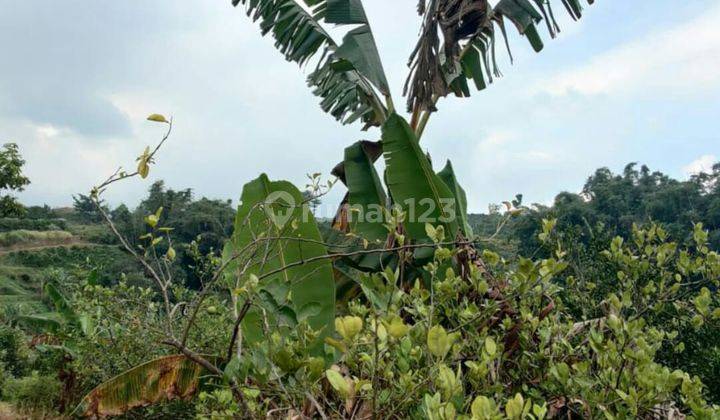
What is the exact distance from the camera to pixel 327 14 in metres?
4.89

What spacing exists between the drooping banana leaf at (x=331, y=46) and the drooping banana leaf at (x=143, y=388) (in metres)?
2.77

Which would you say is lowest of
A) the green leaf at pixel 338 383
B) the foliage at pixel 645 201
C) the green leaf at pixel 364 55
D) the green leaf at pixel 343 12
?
the green leaf at pixel 338 383

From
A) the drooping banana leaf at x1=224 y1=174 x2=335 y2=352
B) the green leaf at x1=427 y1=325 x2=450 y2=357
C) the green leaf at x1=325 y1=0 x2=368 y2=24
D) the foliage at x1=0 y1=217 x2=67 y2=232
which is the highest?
the foliage at x1=0 y1=217 x2=67 y2=232

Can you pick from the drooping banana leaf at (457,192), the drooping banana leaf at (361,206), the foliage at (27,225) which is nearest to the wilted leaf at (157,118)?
the drooping banana leaf at (361,206)

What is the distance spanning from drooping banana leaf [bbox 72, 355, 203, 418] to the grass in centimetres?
3643

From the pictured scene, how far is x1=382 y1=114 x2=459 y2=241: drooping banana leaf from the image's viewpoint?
12.0 ft

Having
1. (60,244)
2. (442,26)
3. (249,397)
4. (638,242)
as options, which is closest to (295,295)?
(249,397)

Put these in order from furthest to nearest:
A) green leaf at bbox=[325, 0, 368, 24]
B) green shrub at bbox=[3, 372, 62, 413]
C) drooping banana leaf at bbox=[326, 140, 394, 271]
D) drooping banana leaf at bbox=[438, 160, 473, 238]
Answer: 1. green shrub at bbox=[3, 372, 62, 413]
2. green leaf at bbox=[325, 0, 368, 24]
3. drooping banana leaf at bbox=[438, 160, 473, 238]
4. drooping banana leaf at bbox=[326, 140, 394, 271]

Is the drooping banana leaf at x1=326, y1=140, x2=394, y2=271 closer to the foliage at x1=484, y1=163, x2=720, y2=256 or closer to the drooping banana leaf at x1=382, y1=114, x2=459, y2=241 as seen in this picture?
the drooping banana leaf at x1=382, y1=114, x2=459, y2=241

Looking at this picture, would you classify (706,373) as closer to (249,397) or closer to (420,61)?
(249,397)

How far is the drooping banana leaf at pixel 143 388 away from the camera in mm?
2773

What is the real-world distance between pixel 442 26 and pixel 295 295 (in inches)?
105

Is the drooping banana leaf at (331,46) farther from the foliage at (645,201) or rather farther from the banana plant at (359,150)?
the foliage at (645,201)

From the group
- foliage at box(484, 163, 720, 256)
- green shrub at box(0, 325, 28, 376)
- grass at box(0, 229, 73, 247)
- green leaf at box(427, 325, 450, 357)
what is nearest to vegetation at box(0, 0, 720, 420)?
green leaf at box(427, 325, 450, 357)
